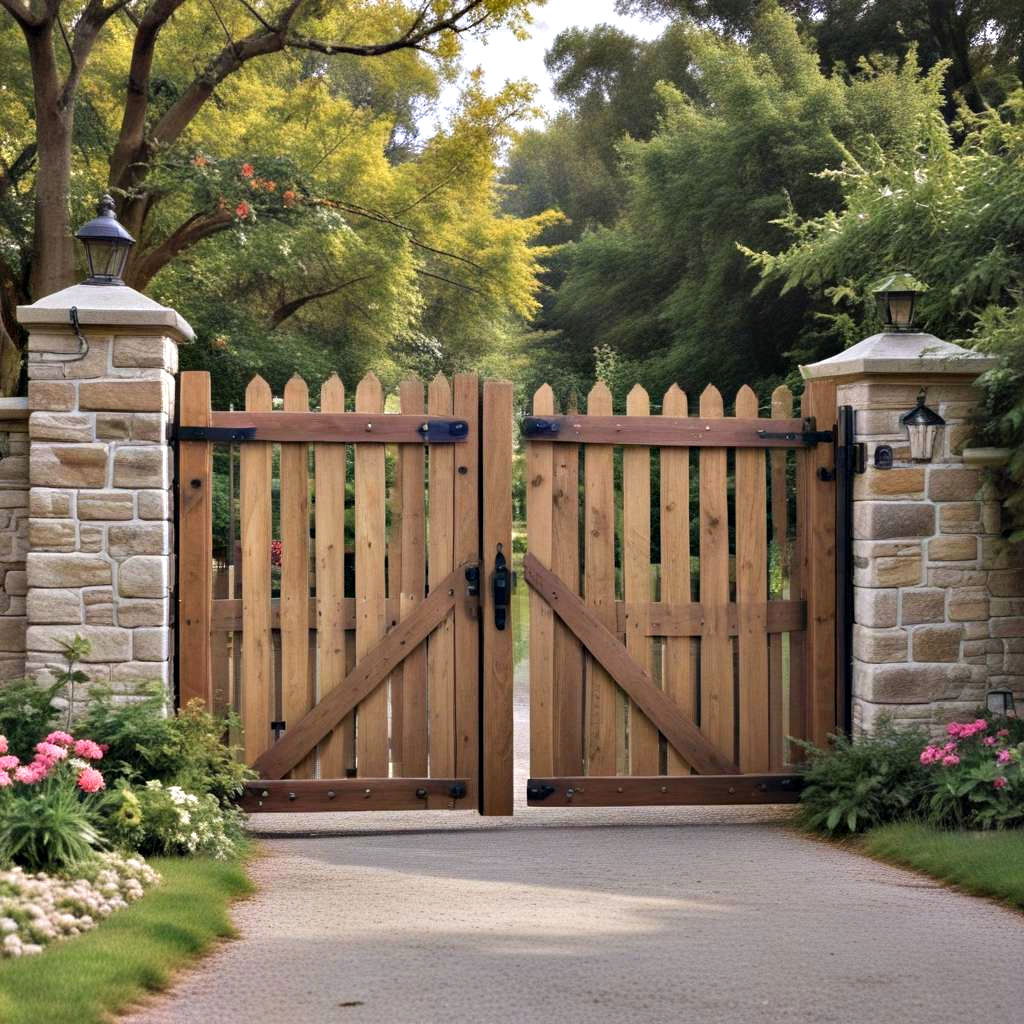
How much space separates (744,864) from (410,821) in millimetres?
1873

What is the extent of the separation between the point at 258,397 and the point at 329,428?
14.2 inches

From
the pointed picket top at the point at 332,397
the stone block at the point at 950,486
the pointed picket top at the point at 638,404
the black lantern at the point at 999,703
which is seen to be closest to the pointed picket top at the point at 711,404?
the pointed picket top at the point at 638,404

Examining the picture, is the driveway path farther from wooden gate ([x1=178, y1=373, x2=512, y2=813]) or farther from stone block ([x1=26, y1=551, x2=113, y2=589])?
stone block ([x1=26, y1=551, x2=113, y2=589])

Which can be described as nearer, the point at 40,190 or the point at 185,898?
the point at 185,898

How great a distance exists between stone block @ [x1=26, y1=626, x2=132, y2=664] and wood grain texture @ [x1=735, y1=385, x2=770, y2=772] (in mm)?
2807

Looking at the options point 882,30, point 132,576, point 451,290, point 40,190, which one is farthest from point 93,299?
point 882,30

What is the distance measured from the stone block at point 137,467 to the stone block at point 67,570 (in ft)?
1.16

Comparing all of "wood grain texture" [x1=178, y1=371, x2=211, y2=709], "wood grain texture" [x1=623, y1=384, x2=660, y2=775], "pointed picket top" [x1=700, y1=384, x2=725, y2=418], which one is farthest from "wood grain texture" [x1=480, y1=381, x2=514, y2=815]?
"wood grain texture" [x1=178, y1=371, x2=211, y2=709]

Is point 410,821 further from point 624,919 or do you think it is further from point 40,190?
point 40,190

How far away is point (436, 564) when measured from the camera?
6590 mm

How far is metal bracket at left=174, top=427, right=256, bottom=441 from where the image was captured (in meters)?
6.40

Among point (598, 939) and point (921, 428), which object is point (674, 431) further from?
point (598, 939)

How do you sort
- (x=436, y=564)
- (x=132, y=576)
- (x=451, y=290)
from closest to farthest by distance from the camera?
(x=132, y=576) → (x=436, y=564) → (x=451, y=290)

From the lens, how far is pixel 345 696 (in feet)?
21.5
